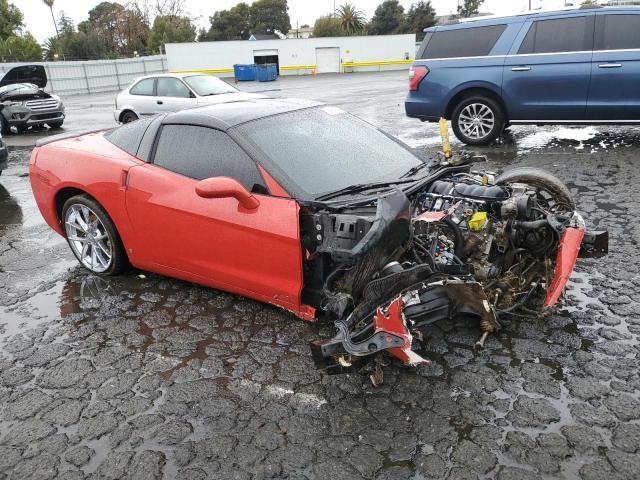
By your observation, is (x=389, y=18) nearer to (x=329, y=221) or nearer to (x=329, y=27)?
(x=329, y=27)

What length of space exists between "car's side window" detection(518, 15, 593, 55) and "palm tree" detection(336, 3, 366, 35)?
63.2 m

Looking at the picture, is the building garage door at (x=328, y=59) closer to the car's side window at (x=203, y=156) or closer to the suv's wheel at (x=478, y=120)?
the suv's wheel at (x=478, y=120)

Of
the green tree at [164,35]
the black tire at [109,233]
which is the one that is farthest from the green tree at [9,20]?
the black tire at [109,233]

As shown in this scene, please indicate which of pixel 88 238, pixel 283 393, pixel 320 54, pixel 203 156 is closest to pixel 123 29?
pixel 320 54

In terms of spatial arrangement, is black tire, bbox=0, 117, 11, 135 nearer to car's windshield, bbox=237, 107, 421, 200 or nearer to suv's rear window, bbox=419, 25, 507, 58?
suv's rear window, bbox=419, 25, 507, 58

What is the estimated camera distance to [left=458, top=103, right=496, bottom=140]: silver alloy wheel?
8.64 m

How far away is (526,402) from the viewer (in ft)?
9.46

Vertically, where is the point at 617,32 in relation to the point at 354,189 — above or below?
above

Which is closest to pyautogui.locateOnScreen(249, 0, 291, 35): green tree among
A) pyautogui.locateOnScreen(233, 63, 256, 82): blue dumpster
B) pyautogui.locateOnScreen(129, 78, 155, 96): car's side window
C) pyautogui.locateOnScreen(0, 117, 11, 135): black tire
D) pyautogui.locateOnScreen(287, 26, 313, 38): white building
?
pyautogui.locateOnScreen(287, 26, 313, 38): white building

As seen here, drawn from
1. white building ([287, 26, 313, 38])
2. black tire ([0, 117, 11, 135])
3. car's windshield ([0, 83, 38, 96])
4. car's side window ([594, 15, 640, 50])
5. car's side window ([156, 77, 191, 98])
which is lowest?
black tire ([0, 117, 11, 135])

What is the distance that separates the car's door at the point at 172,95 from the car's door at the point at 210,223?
7599mm

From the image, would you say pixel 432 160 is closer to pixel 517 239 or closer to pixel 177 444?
pixel 517 239

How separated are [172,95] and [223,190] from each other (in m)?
9.20

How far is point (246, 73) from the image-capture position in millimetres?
36281
